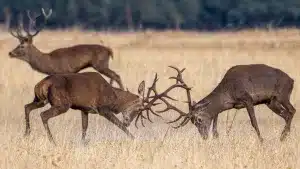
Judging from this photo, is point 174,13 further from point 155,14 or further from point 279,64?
point 279,64

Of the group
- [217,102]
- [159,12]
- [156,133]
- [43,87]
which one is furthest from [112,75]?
[159,12]

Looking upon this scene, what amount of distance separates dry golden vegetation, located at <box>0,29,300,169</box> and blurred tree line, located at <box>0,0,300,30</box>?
91.8 feet

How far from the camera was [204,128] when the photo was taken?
13.3m

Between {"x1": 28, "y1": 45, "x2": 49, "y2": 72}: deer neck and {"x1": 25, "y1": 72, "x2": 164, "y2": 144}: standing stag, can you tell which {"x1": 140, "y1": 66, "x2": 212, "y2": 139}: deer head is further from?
{"x1": 28, "y1": 45, "x2": 49, "y2": 72}: deer neck

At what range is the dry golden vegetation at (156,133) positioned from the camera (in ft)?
34.8

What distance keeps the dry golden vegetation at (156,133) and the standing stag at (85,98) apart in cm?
25

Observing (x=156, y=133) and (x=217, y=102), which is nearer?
(x=217, y=102)

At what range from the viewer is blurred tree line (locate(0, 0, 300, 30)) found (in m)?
55.3

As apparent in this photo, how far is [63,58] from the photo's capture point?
61.7ft

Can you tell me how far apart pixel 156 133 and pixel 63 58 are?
5174 mm

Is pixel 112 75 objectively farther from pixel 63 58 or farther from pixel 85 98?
pixel 85 98

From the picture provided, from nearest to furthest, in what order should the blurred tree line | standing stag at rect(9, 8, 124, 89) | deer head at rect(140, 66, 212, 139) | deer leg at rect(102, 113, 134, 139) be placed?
deer leg at rect(102, 113, 134, 139), deer head at rect(140, 66, 212, 139), standing stag at rect(9, 8, 124, 89), the blurred tree line

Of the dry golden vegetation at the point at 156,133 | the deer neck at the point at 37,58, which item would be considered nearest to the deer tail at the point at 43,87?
the dry golden vegetation at the point at 156,133

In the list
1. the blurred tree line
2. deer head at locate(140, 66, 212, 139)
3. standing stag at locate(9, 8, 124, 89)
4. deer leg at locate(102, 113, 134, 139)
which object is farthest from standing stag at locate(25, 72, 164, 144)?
the blurred tree line
